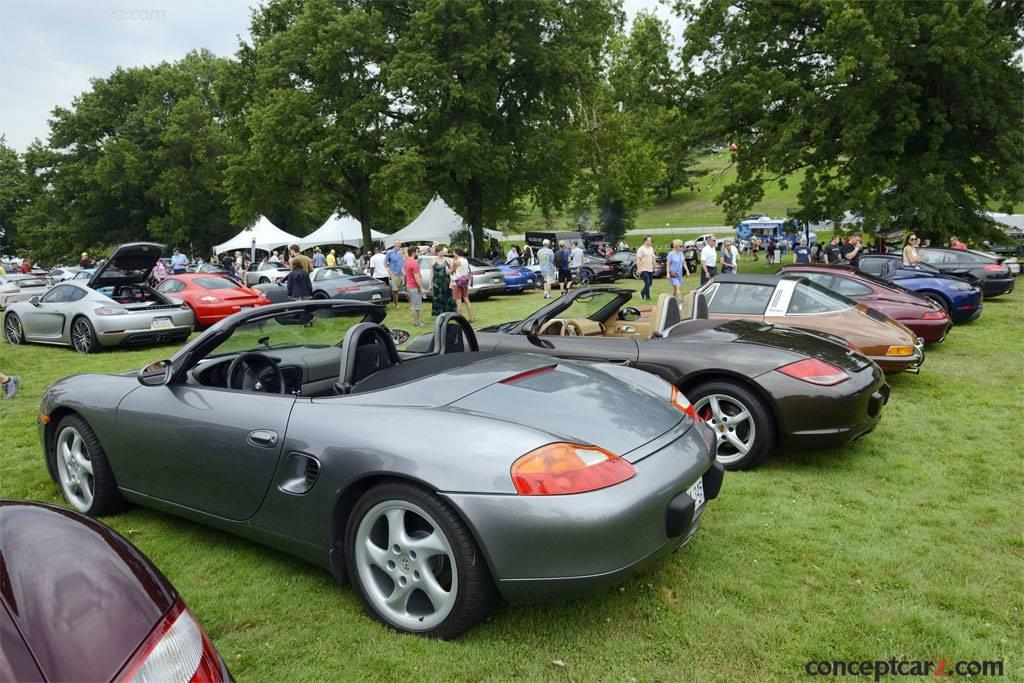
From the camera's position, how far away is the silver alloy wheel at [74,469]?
3990 millimetres

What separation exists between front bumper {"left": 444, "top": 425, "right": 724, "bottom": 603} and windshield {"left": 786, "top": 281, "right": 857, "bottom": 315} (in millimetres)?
5750

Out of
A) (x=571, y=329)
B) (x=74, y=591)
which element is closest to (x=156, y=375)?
(x=74, y=591)

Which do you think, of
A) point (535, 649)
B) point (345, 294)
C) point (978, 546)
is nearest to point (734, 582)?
point (535, 649)

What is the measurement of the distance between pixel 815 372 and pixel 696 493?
2.05 m

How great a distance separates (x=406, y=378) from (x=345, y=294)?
13.9 m

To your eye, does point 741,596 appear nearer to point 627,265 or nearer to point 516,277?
point 516,277

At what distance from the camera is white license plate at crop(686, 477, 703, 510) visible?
283cm

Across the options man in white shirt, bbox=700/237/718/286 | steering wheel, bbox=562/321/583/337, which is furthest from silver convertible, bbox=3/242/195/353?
man in white shirt, bbox=700/237/718/286

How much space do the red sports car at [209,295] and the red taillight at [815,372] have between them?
11327 mm

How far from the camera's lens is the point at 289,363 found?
12.7 ft

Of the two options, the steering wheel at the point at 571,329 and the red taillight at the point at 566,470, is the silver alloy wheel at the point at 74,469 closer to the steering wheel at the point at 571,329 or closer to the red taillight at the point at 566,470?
the red taillight at the point at 566,470

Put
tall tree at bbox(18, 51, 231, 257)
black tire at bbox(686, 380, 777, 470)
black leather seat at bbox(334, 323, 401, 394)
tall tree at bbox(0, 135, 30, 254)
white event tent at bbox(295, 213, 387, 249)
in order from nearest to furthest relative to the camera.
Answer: black leather seat at bbox(334, 323, 401, 394), black tire at bbox(686, 380, 777, 470), white event tent at bbox(295, 213, 387, 249), tall tree at bbox(18, 51, 231, 257), tall tree at bbox(0, 135, 30, 254)

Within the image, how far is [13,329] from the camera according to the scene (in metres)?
12.2

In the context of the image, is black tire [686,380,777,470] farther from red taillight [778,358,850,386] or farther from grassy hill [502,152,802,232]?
grassy hill [502,152,802,232]
